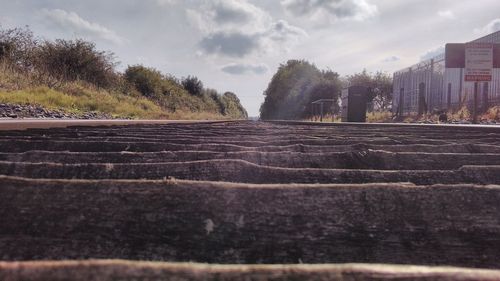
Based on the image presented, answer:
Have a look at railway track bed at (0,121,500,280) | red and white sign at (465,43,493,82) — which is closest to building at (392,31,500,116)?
red and white sign at (465,43,493,82)

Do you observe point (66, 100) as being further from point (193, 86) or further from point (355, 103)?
point (193, 86)

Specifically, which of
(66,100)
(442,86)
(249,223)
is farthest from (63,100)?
(249,223)

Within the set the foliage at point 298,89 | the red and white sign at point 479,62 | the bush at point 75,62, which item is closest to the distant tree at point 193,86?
the foliage at point 298,89

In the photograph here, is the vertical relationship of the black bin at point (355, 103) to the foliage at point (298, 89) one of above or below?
below

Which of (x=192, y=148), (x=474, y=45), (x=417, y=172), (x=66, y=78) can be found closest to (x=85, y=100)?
(x=66, y=78)

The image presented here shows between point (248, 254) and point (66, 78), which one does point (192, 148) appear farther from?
point (66, 78)

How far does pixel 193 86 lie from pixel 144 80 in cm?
2169

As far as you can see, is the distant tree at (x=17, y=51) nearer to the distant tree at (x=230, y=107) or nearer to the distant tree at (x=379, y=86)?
the distant tree at (x=379, y=86)

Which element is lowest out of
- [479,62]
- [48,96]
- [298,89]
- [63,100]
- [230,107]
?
[63,100]

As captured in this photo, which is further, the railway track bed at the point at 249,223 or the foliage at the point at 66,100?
the foliage at the point at 66,100

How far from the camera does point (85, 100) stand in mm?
19562

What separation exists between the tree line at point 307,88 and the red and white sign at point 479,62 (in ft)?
58.8

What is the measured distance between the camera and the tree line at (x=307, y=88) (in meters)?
45.2

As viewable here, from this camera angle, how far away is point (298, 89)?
55.6 meters
